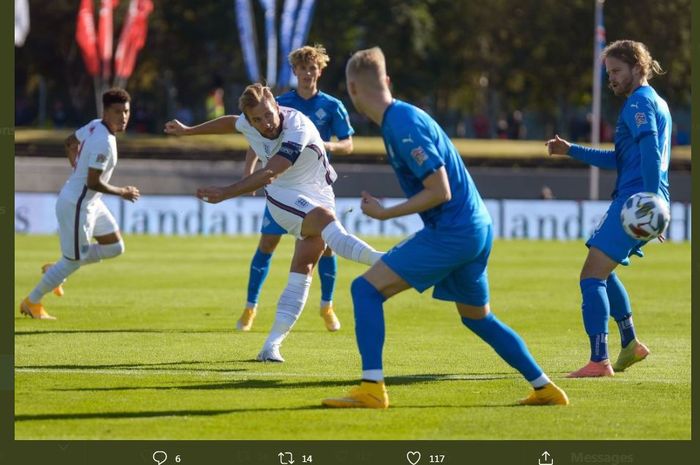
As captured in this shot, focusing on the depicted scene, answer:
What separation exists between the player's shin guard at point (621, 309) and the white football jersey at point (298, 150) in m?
2.27

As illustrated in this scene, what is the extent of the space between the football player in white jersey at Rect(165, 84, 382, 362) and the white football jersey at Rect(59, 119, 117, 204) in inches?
76.5

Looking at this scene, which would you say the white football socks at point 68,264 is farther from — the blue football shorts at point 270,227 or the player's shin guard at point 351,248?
the player's shin guard at point 351,248

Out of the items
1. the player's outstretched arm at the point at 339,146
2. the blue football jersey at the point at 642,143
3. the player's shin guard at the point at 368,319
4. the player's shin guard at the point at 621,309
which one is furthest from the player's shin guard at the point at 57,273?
the player's shin guard at the point at 368,319

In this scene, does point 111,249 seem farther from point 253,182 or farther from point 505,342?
point 505,342

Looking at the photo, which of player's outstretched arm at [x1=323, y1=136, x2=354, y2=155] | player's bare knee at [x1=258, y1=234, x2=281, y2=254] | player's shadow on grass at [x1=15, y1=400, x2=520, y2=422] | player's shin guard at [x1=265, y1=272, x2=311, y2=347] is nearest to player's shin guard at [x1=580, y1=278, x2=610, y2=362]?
player's shadow on grass at [x1=15, y1=400, x2=520, y2=422]

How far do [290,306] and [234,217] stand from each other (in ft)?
64.1

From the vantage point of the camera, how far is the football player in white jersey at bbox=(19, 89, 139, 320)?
13336mm

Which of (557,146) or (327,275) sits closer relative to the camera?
(557,146)

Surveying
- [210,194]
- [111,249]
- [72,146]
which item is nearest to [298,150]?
[210,194]

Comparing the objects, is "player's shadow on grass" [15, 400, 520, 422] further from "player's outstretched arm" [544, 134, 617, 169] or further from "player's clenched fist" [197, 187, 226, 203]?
"player's outstretched arm" [544, 134, 617, 169]

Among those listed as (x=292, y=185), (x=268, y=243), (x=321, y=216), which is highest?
(x=292, y=185)

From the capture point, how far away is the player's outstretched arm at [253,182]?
9.54 meters

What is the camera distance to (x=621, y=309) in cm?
1094
